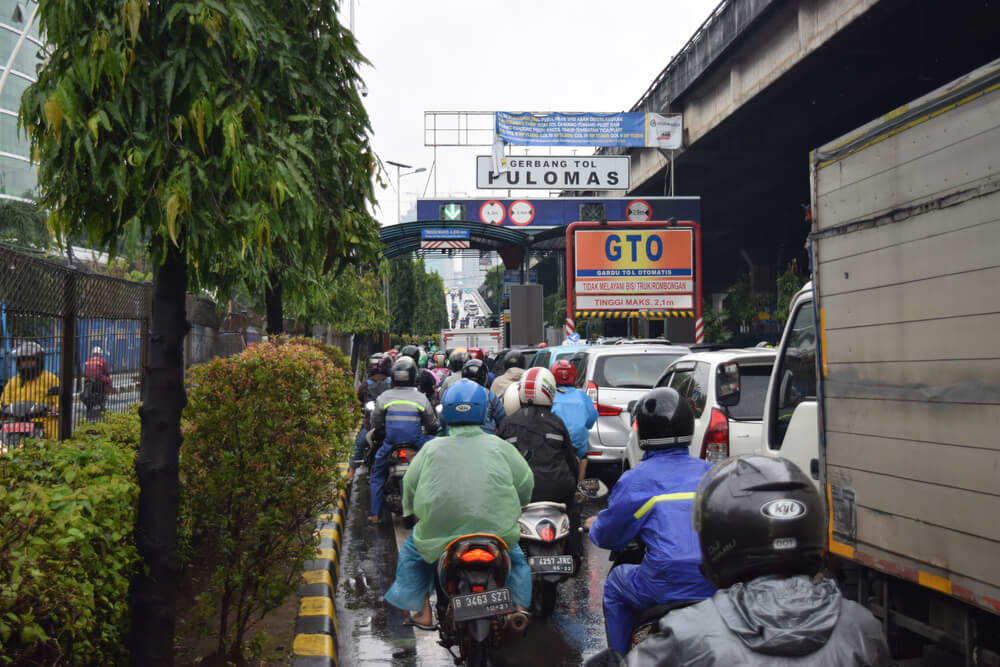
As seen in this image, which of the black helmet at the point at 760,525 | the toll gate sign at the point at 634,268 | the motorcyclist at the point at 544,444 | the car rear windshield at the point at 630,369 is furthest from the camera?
the toll gate sign at the point at 634,268

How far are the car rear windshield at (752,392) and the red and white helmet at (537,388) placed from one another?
6.90 feet

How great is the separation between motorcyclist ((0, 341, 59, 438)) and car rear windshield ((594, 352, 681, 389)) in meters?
6.89

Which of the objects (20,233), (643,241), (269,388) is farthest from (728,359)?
(20,233)

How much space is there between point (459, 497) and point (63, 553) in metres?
2.09

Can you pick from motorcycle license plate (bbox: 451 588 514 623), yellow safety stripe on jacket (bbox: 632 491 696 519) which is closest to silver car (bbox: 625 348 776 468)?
motorcycle license plate (bbox: 451 588 514 623)

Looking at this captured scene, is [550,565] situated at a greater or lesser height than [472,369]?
lesser

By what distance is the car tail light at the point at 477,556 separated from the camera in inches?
169

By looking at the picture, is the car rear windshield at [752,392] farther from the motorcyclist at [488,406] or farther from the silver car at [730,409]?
the motorcyclist at [488,406]

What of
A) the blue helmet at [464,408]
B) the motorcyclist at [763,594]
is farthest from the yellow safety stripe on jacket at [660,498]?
the motorcyclist at [763,594]

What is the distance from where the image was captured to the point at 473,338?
47469 millimetres

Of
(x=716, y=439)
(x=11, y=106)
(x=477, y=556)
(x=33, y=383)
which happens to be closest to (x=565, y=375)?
(x=716, y=439)

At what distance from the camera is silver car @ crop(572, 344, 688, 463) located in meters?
10.5

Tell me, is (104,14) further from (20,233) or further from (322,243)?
(20,233)

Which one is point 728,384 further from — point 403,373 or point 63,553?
point 63,553
